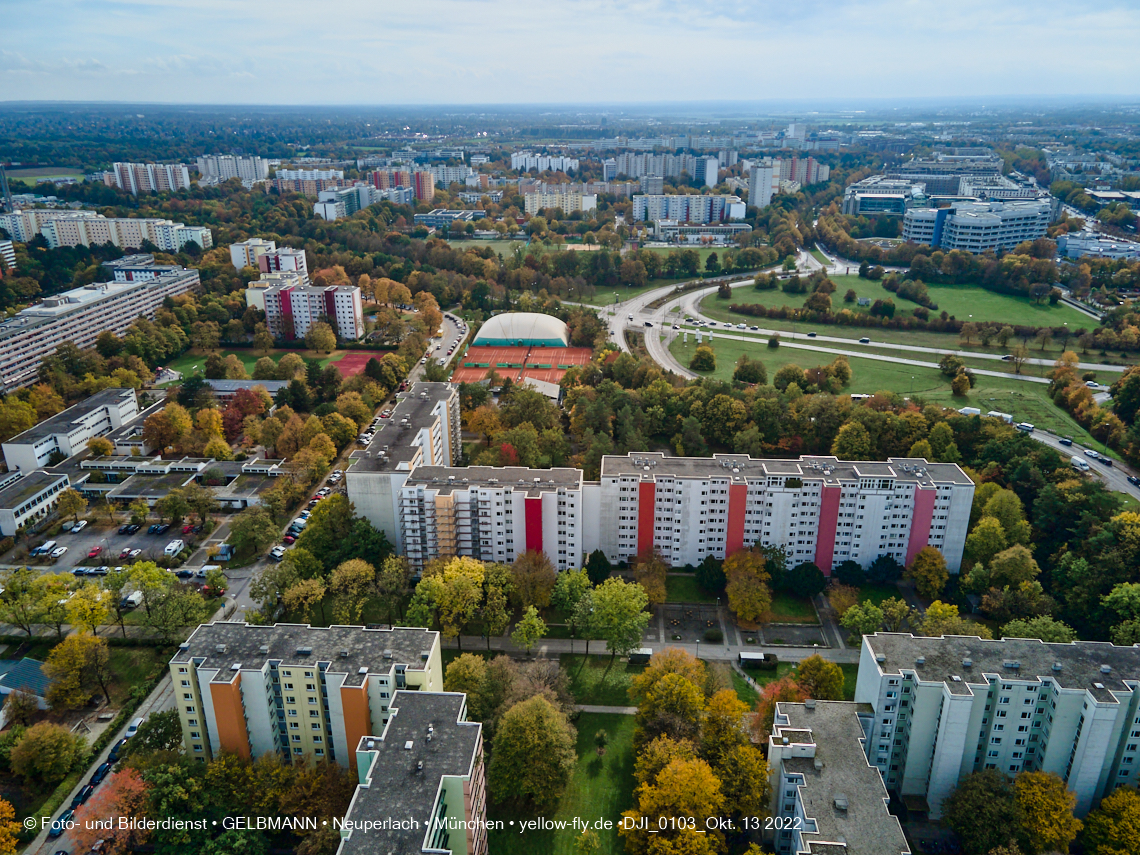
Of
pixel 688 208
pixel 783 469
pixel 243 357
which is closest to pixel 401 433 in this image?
pixel 783 469

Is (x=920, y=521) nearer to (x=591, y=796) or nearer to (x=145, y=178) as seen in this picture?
(x=591, y=796)

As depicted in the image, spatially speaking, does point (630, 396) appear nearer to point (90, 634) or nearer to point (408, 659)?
point (408, 659)

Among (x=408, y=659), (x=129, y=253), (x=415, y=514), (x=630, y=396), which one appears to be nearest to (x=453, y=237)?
(x=129, y=253)

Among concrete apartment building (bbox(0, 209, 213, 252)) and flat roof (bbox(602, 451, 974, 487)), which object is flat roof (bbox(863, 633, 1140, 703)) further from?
concrete apartment building (bbox(0, 209, 213, 252))

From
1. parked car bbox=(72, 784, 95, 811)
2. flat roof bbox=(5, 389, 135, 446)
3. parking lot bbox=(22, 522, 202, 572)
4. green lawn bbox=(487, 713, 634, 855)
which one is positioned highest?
flat roof bbox=(5, 389, 135, 446)

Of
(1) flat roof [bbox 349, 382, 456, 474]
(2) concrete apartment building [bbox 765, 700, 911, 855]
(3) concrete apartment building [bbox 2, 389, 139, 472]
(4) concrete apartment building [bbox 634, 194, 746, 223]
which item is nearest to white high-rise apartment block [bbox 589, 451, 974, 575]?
(1) flat roof [bbox 349, 382, 456, 474]

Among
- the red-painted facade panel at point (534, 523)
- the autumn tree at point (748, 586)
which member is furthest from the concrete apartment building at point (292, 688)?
the autumn tree at point (748, 586)
